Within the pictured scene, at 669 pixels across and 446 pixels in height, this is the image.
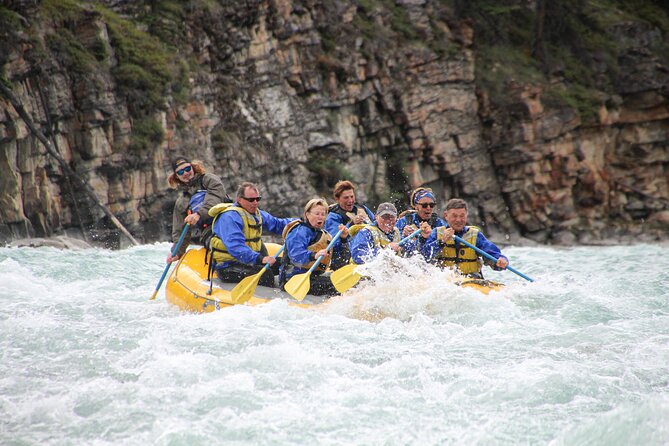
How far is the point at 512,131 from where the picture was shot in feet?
69.4

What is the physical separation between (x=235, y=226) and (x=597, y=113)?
16630 mm

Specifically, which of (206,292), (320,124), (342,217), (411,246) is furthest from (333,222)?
(320,124)

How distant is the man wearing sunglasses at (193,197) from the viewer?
333 inches

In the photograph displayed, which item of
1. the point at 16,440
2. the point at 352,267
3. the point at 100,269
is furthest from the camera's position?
the point at 100,269

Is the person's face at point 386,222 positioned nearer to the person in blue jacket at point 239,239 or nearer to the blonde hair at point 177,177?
the person in blue jacket at point 239,239

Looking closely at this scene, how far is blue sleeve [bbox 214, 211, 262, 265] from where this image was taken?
7.57 m

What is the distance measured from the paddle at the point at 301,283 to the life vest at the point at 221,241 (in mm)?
780

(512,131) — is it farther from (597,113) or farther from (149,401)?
(149,401)

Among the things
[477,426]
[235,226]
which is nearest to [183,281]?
[235,226]

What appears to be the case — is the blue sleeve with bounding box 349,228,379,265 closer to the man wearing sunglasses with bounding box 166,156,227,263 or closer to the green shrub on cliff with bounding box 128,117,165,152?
the man wearing sunglasses with bounding box 166,156,227,263

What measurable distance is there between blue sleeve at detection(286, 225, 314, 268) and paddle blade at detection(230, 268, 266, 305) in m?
0.36

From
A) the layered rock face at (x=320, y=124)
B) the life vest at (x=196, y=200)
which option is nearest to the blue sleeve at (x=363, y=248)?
the life vest at (x=196, y=200)

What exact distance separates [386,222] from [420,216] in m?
1.00

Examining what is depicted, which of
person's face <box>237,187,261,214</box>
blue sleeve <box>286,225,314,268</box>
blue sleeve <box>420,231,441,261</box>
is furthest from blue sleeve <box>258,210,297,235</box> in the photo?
blue sleeve <box>420,231,441,261</box>
